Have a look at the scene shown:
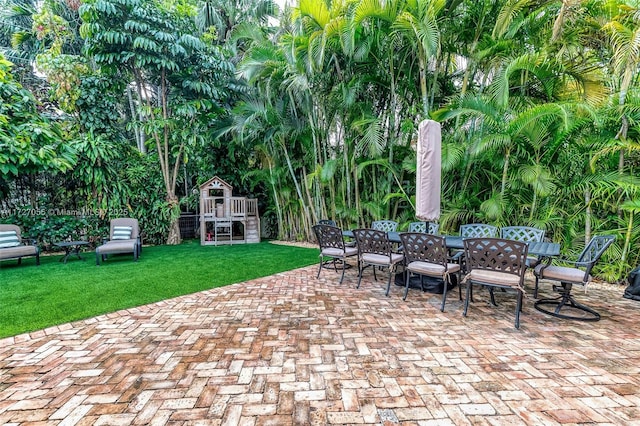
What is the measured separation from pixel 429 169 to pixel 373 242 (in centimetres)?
127

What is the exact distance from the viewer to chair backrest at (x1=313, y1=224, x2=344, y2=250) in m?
4.64

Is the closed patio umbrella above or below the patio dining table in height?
above

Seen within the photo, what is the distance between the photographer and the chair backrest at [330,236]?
183 inches

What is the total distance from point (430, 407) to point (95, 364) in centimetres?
254

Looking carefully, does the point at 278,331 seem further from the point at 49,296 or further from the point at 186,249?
the point at 186,249

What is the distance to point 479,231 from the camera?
4.64 m

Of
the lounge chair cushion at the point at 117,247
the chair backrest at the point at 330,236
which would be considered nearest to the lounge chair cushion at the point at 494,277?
the chair backrest at the point at 330,236

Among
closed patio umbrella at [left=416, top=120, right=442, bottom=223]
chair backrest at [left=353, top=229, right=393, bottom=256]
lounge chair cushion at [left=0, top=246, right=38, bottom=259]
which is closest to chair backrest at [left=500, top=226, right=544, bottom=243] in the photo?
closed patio umbrella at [left=416, top=120, right=442, bottom=223]

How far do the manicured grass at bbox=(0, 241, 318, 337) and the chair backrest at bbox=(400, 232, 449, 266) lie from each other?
2.71 metres

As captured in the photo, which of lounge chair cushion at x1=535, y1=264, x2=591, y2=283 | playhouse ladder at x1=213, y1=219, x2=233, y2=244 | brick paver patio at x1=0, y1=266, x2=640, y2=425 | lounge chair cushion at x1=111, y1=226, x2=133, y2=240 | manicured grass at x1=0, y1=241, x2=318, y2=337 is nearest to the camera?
brick paver patio at x1=0, y1=266, x2=640, y2=425

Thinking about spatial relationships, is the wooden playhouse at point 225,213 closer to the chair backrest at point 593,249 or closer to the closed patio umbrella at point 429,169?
the closed patio umbrella at point 429,169

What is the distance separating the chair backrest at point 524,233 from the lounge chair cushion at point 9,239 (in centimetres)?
915

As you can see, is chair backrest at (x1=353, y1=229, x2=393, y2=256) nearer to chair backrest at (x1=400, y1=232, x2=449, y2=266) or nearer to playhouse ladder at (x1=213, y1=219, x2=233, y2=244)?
chair backrest at (x1=400, y1=232, x2=449, y2=266)

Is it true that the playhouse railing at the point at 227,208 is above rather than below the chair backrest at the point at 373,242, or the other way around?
above
